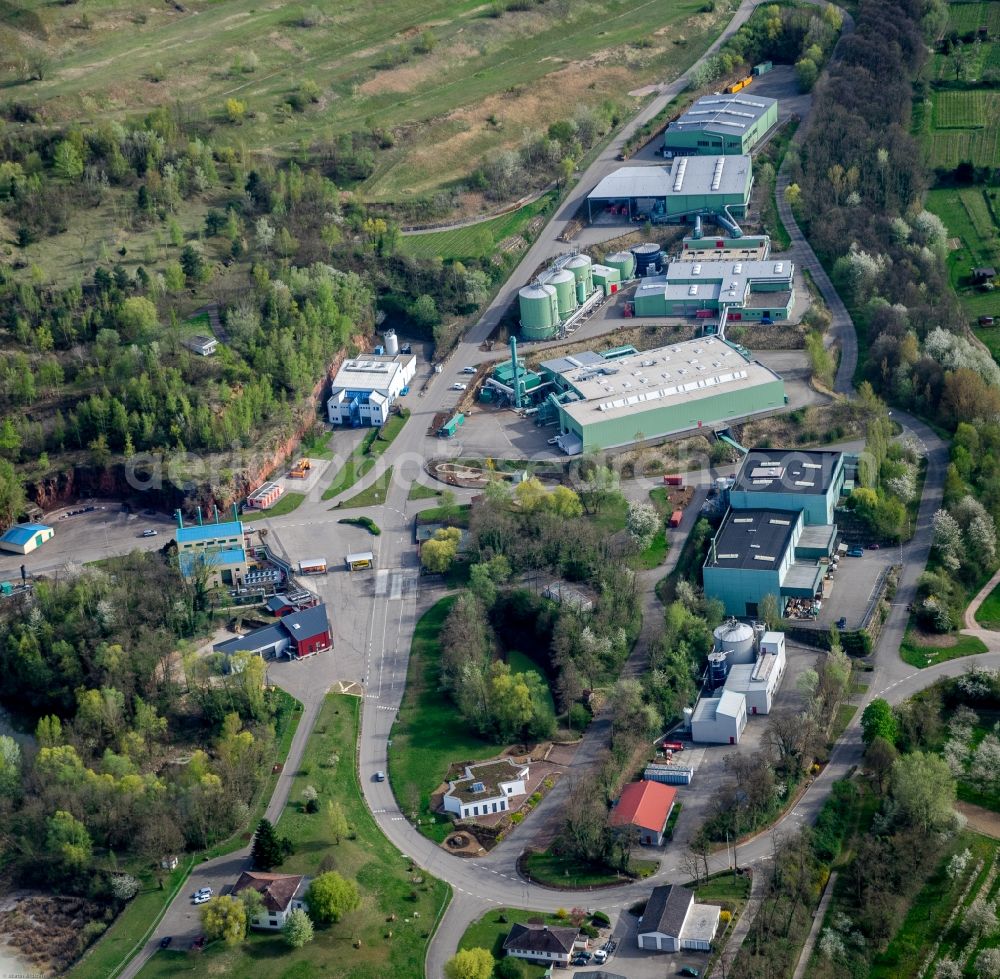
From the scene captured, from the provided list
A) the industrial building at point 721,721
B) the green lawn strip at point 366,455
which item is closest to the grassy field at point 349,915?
the industrial building at point 721,721

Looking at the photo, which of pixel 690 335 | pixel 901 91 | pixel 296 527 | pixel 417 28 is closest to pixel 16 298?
pixel 296 527

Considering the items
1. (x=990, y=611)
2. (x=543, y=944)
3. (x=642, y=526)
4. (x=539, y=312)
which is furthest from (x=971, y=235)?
(x=543, y=944)

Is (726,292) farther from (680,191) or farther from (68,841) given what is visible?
(68,841)

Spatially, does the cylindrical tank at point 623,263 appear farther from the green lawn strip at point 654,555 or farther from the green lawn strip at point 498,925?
the green lawn strip at point 498,925

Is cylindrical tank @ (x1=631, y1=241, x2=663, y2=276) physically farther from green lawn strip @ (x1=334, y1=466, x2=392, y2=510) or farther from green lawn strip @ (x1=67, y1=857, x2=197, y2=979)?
green lawn strip @ (x1=67, y1=857, x2=197, y2=979)

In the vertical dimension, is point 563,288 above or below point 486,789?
above

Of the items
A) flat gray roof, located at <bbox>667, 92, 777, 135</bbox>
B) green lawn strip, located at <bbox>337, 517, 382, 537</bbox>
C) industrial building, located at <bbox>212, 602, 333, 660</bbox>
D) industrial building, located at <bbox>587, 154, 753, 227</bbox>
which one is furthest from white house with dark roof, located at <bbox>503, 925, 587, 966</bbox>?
flat gray roof, located at <bbox>667, 92, 777, 135</bbox>
